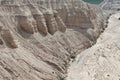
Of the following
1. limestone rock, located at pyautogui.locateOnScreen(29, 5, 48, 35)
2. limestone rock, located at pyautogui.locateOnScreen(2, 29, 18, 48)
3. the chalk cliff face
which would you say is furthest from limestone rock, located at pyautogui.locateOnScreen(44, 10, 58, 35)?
limestone rock, located at pyautogui.locateOnScreen(2, 29, 18, 48)

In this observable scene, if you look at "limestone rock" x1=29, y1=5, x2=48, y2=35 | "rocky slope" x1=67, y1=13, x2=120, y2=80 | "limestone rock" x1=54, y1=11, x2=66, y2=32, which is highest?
"limestone rock" x1=29, y1=5, x2=48, y2=35

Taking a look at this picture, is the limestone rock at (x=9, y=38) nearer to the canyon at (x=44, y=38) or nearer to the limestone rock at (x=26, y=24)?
the canyon at (x=44, y=38)

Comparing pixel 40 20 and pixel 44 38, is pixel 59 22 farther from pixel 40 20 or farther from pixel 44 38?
pixel 44 38

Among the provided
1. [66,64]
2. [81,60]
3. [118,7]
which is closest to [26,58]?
[66,64]

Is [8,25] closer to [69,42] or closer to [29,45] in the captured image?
[29,45]

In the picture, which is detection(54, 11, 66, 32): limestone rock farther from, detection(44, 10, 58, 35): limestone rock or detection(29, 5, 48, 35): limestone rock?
detection(29, 5, 48, 35): limestone rock

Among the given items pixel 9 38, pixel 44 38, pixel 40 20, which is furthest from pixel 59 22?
pixel 9 38
